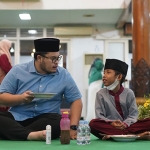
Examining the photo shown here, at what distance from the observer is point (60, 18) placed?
27.5 ft

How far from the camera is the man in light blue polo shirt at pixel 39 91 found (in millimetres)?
3000

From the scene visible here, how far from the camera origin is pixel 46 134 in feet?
8.93

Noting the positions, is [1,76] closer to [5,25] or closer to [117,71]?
[117,71]

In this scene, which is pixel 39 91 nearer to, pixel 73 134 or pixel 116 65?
pixel 73 134

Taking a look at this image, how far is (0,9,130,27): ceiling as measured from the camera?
7676 mm

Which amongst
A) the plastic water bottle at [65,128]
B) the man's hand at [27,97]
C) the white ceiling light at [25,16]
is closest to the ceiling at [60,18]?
the white ceiling light at [25,16]

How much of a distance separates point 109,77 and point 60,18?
5.32 meters

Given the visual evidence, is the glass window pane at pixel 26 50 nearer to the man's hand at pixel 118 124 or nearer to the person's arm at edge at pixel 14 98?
the person's arm at edge at pixel 14 98

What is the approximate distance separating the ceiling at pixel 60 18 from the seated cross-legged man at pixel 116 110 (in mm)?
4478

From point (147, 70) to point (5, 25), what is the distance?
204 inches

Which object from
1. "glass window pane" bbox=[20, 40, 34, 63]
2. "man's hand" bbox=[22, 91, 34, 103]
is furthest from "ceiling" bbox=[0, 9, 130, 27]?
"man's hand" bbox=[22, 91, 34, 103]

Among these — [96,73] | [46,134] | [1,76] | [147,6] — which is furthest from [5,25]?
[46,134]

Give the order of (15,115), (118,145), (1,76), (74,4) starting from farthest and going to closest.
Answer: (74,4)
(1,76)
(15,115)
(118,145)

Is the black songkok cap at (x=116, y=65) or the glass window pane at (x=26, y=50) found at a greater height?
the glass window pane at (x=26, y=50)
